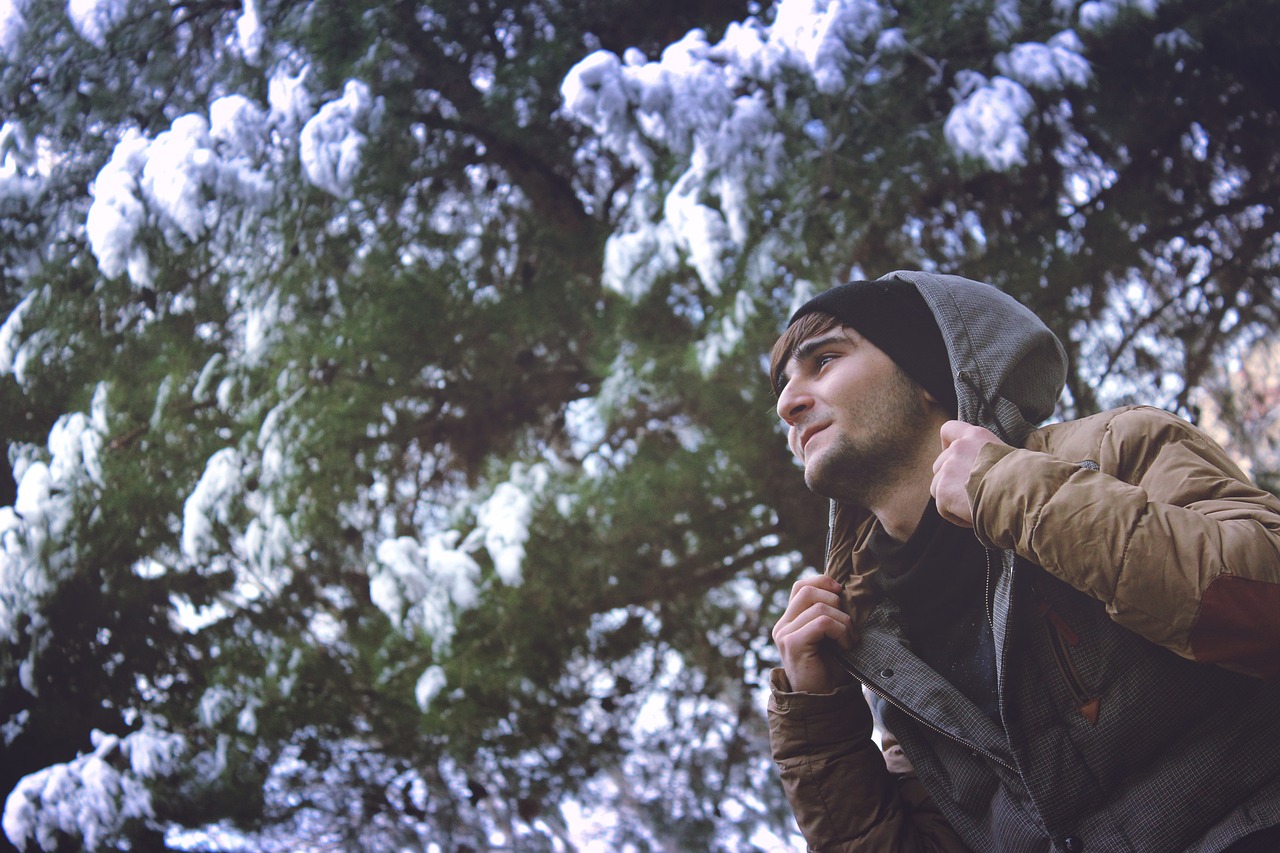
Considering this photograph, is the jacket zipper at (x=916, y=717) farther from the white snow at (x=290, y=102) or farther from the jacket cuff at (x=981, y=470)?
the white snow at (x=290, y=102)

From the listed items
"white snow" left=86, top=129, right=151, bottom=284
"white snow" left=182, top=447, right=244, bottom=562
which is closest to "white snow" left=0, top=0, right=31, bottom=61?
"white snow" left=86, top=129, right=151, bottom=284

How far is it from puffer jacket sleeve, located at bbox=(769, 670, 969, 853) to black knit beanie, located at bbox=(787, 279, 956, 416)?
377 mm

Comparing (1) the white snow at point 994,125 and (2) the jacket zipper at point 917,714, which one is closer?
(2) the jacket zipper at point 917,714

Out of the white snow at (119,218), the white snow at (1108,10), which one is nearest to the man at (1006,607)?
the white snow at (1108,10)

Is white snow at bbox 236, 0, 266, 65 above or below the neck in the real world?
above

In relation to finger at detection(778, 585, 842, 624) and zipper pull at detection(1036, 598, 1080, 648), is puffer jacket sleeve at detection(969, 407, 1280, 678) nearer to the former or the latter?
zipper pull at detection(1036, 598, 1080, 648)

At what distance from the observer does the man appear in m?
0.79

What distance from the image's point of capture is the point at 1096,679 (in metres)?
0.91

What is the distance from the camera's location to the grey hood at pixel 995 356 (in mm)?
1030

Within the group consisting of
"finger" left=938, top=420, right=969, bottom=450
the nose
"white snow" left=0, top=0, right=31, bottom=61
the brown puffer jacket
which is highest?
"white snow" left=0, top=0, right=31, bottom=61

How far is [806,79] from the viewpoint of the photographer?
246 centimetres

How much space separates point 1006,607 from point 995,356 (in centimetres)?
28

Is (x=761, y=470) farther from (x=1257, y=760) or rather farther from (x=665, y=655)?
(x=1257, y=760)

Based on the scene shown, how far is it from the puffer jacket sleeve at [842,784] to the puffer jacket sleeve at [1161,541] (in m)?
0.37
